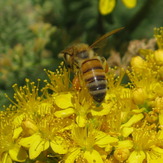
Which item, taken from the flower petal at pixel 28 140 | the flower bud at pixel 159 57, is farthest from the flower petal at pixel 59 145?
the flower bud at pixel 159 57

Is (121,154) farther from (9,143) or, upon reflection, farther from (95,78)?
(9,143)

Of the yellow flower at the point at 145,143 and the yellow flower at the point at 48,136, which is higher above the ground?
the yellow flower at the point at 48,136

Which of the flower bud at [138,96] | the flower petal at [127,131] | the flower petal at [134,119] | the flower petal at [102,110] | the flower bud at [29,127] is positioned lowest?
the flower petal at [127,131]

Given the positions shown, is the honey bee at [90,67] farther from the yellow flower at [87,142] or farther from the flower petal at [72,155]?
the flower petal at [72,155]

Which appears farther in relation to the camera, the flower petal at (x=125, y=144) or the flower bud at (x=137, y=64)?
the flower bud at (x=137, y=64)

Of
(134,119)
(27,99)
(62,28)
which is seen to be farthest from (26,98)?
(62,28)

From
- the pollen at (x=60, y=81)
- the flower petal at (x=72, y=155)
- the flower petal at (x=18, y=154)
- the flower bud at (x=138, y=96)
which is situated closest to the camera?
the flower petal at (x=72, y=155)

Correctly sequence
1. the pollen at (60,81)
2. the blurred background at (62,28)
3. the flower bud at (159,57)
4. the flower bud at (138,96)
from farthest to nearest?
the blurred background at (62,28)
the flower bud at (159,57)
the pollen at (60,81)
the flower bud at (138,96)
